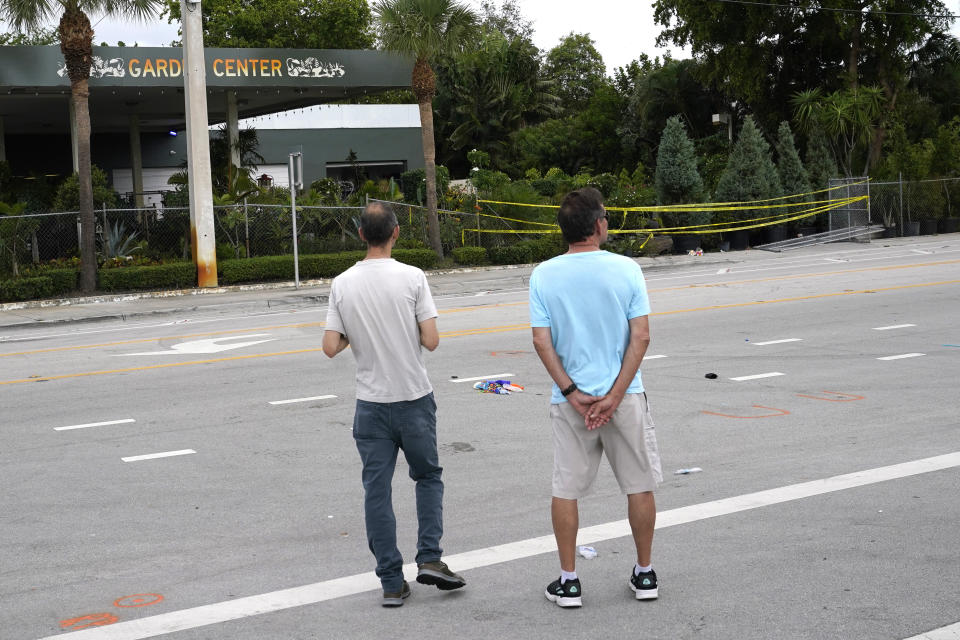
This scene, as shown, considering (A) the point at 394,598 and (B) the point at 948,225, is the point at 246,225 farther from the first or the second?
(B) the point at 948,225

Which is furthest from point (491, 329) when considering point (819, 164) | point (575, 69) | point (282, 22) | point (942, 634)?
point (575, 69)

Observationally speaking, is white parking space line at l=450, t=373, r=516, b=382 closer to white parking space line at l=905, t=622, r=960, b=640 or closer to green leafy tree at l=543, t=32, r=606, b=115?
white parking space line at l=905, t=622, r=960, b=640

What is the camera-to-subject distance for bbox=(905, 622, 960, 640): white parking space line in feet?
14.6

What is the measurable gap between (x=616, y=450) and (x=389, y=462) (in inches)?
42.5

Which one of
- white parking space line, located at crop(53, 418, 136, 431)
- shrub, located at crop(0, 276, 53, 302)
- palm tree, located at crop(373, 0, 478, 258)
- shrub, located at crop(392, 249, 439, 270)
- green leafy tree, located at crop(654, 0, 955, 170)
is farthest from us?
green leafy tree, located at crop(654, 0, 955, 170)

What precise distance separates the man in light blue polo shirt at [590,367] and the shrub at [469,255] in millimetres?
22493

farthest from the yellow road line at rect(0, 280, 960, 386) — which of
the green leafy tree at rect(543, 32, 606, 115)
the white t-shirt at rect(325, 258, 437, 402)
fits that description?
the green leafy tree at rect(543, 32, 606, 115)

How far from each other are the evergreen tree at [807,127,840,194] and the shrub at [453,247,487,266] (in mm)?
13842

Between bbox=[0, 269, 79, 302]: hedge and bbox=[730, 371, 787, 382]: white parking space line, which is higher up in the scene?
bbox=[0, 269, 79, 302]: hedge

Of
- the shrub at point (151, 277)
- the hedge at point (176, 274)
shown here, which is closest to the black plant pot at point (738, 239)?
the hedge at point (176, 274)

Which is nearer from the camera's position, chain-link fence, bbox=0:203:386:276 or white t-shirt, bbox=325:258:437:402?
white t-shirt, bbox=325:258:437:402

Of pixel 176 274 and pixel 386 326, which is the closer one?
pixel 386 326

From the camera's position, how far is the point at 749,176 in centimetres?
3247

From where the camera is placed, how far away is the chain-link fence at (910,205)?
34.6 meters
